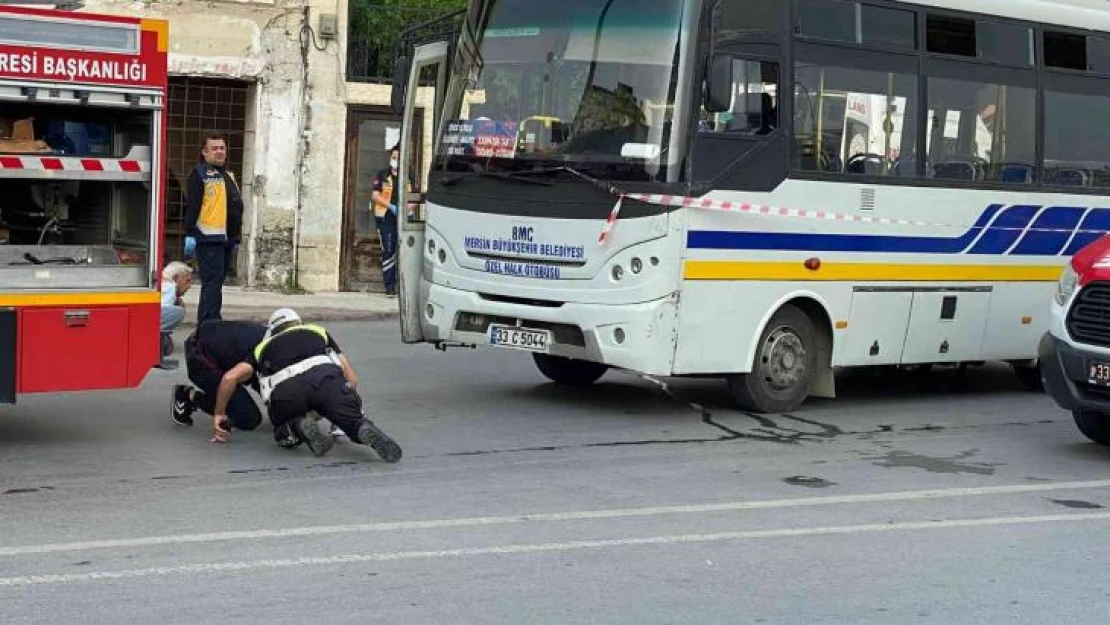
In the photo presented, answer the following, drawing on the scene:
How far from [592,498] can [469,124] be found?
408cm

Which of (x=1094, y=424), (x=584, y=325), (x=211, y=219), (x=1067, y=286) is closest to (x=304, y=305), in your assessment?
(x=211, y=219)

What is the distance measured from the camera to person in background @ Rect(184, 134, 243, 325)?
576 inches

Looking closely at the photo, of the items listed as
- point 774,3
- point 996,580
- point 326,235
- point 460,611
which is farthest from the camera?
point 326,235

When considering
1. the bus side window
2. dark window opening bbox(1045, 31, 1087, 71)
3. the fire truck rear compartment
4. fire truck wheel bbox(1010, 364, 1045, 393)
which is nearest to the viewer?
the fire truck rear compartment

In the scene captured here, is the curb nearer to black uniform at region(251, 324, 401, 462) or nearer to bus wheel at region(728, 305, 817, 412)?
bus wheel at region(728, 305, 817, 412)

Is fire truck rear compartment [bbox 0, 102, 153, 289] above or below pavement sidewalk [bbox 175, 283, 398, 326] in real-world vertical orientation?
Result: above

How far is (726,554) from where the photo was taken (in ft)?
25.3

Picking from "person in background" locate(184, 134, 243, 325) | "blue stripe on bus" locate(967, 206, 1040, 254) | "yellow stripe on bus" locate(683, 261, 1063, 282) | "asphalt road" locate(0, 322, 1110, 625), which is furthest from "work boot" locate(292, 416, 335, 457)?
"blue stripe on bus" locate(967, 206, 1040, 254)

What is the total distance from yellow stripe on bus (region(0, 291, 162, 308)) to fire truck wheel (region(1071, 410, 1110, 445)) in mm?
6124

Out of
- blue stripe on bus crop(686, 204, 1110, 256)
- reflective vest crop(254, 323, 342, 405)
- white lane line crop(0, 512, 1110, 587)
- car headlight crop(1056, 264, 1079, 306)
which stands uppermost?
blue stripe on bus crop(686, 204, 1110, 256)

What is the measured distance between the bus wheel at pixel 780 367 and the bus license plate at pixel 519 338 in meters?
1.44

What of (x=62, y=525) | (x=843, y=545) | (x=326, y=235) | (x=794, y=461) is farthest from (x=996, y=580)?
(x=326, y=235)

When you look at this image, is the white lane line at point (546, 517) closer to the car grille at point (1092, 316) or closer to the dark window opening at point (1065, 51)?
the car grille at point (1092, 316)

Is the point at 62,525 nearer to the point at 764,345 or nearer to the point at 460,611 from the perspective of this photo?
the point at 460,611
